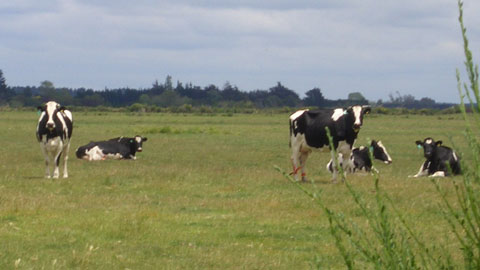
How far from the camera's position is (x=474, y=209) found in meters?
3.93

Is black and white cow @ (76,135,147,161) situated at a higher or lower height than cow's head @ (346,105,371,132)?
lower

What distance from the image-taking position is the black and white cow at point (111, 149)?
24.4 m

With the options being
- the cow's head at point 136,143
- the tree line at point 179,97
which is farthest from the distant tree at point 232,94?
the cow's head at point 136,143

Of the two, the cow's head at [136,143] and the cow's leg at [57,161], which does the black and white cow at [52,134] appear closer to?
the cow's leg at [57,161]

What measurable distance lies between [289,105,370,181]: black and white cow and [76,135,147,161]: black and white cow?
7.92 meters

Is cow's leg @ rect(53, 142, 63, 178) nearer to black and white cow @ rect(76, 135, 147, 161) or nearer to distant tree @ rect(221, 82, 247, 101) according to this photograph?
black and white cow @ rect(76, 135, 147, 161)

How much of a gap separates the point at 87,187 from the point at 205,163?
779 centimetres

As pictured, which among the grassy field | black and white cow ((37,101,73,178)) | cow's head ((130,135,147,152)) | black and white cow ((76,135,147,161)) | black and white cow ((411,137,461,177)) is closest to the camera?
the grassy field

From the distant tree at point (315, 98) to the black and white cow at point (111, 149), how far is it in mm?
134190

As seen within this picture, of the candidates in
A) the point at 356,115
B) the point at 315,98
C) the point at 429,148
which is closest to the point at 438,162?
the point at 429,148

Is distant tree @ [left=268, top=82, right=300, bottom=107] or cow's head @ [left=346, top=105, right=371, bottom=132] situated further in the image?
distant tree @ [left=268, top=82, right=300, bottom=107]

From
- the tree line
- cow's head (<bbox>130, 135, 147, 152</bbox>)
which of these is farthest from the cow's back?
the tree line

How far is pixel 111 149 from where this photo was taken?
25.3 m

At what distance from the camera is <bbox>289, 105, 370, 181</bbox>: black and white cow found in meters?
17.5
